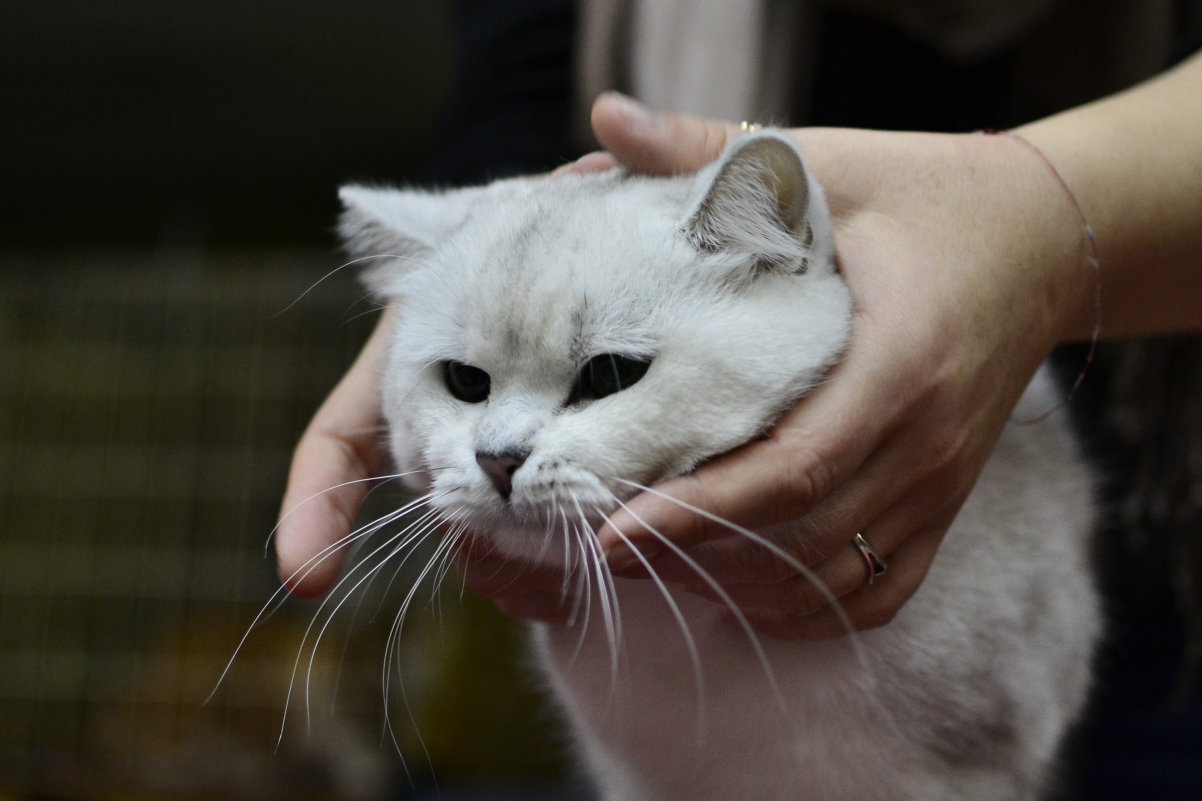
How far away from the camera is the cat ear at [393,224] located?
0.86 metres

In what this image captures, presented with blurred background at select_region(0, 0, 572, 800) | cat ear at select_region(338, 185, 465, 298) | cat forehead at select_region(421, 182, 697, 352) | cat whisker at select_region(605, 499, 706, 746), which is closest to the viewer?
cat whisker at select_region(605, 499, 706, 746)

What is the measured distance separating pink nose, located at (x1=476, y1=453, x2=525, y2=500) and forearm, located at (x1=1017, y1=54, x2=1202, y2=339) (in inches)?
17.5

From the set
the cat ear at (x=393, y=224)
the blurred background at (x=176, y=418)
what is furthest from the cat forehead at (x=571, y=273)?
the blurred background at (x=176, y=418)

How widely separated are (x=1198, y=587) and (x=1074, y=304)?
0.52 metres

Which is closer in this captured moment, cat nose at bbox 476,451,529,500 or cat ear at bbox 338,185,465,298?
cat nose at bbox 476,451,529,500

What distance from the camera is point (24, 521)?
7.24ft

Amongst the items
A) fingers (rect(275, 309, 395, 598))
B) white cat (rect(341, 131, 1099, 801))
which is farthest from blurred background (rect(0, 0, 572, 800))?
white cat (rect(341, 131, 1099, 801))

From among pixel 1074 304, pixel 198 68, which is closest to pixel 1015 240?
pixel 1074 304

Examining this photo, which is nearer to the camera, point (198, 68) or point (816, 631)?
point (816, 631)

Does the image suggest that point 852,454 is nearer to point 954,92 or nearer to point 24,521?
point 954,92

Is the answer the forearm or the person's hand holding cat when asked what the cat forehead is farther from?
the forearm

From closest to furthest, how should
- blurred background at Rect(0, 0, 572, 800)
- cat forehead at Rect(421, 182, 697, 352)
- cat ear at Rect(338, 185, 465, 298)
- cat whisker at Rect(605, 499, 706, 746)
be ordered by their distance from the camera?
cat whisker at Rect(605, 499, 706, 746)
cat forehead at Rect(421, 182, 697, 352)
cat ear at Rect(338, 185, 465, 298)
blurred background at Rect(0, 0, 572, 800)

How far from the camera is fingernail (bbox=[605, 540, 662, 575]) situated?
549 millimetres

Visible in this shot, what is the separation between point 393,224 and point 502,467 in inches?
13.2
